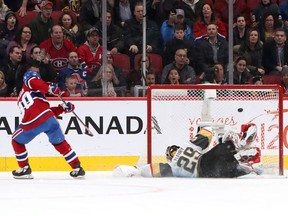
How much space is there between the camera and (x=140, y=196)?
28.8 ft

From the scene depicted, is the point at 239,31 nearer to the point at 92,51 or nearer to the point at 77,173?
the point at 92,51

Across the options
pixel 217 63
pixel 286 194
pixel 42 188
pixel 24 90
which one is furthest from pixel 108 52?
pixel 286 194

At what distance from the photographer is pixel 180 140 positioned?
11.4 m

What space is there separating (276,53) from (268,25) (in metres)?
0.51

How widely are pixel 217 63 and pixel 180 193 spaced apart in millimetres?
3667

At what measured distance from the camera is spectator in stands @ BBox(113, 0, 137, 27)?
12891 millimetres

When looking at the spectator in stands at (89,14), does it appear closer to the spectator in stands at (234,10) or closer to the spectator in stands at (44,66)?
the spectator in stands at (44,66)

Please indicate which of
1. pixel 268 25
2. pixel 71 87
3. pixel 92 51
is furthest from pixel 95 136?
pixel 268 25

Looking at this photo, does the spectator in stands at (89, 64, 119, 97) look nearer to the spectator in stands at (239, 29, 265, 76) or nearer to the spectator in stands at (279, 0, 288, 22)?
the spectator in stands at (239, 29, 265, 76)

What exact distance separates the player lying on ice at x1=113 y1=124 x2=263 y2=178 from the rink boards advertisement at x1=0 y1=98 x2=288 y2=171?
4.38 feet

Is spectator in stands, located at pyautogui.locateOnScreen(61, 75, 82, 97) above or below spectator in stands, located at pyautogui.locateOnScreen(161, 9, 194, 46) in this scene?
below

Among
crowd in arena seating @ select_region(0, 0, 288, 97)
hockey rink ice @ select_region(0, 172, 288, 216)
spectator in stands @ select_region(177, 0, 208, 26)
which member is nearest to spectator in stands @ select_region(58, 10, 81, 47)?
crowd in arena seating @ select_region(0, 0, 288, 97)

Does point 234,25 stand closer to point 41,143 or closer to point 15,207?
point 41,143

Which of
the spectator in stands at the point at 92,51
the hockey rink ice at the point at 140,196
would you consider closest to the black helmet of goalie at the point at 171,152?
the hockey rink ice at the point at 140,196
